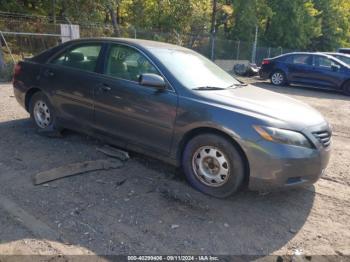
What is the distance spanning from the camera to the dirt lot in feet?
10.4

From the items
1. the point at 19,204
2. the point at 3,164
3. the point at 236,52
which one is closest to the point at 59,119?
the point at 3,164

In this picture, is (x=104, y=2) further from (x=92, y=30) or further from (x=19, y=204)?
(x=19, y=204)

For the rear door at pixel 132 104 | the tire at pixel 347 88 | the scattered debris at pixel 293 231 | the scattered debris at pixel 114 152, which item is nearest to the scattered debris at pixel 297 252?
the scattered debris at pixel 293 231

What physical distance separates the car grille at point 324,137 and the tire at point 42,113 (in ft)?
12.2

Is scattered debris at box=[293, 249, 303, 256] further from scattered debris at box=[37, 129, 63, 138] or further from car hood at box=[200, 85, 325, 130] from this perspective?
scattered debris at box=[37, 129, 63, 138]

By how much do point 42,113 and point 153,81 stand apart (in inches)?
97.4

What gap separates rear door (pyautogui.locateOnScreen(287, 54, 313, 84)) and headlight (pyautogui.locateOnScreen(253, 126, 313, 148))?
11230mm

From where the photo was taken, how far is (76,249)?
9.97 feet

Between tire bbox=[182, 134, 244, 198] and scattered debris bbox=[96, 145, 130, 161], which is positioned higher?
tire bbox=[182, 134, 244, 198]

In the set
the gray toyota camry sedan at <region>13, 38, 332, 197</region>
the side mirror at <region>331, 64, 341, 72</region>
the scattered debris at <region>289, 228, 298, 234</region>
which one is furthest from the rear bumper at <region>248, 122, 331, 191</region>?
the side mirror at <region>331, 64, 341, 72</region>

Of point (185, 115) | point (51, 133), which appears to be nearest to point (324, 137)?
point (185, 115)

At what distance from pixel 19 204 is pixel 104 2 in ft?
58.8

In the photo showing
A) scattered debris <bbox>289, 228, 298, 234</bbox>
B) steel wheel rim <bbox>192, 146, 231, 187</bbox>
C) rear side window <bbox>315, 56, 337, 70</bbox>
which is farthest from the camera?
rear side window <bbox>315, 56, 337, 70</bbox>

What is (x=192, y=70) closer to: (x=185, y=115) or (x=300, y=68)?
(x=185, y=115)
